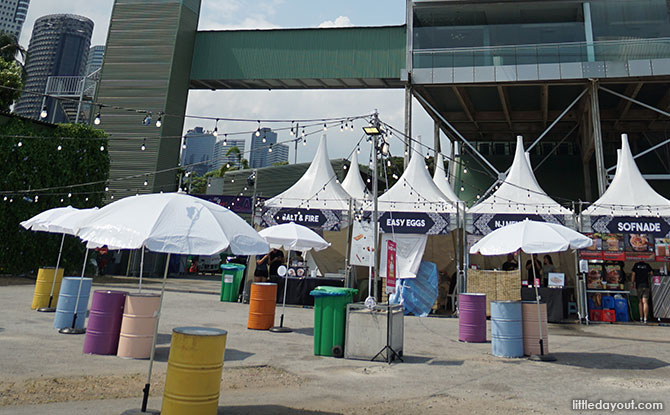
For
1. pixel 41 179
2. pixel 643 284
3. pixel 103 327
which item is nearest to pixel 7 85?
pixel 41 179

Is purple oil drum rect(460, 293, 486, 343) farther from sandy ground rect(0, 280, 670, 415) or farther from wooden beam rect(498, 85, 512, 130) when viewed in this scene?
wooden beam rect(498, 85, 512, 130)

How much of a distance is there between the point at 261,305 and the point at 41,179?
1592 cm

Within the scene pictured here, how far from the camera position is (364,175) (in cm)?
3741

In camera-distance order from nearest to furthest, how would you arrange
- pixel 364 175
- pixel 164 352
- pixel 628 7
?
pixel 164 352 < pixel 628 7 < pixel 364 175

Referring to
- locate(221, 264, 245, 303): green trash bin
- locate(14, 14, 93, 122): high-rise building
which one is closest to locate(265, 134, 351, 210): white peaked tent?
locate(221, 264, 245, 303): green trash bin

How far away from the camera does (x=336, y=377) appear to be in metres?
6.21

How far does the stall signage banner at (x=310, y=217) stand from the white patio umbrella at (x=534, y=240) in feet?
22.3

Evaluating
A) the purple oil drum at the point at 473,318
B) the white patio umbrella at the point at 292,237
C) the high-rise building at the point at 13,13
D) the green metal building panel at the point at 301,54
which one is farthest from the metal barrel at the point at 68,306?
the high-rise building at the point at 13,13

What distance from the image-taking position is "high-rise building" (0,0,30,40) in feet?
472

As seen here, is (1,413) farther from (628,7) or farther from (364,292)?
(628,7)

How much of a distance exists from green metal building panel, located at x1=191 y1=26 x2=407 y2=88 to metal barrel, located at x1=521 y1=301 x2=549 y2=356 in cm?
2004

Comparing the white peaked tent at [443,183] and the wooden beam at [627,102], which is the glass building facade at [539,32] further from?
the white peaked tent at [443,183]

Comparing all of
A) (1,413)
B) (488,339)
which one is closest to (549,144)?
(488,339)

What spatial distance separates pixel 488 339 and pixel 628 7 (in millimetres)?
19394
